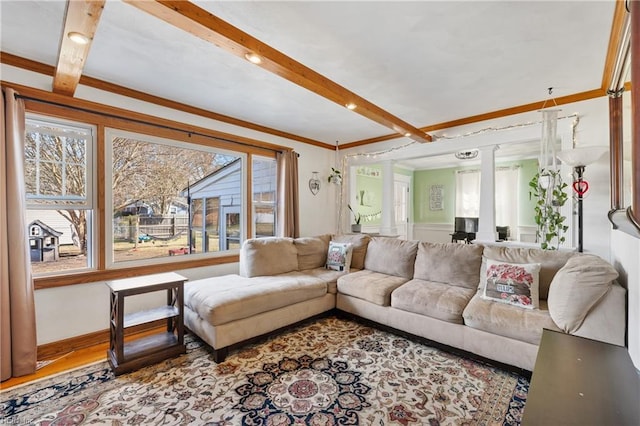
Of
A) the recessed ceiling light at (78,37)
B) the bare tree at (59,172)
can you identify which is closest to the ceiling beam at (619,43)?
the recessed ceiling light at (78,37)

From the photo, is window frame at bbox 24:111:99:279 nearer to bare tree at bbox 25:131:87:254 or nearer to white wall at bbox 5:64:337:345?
bare tree at bbox 25:131:87:254

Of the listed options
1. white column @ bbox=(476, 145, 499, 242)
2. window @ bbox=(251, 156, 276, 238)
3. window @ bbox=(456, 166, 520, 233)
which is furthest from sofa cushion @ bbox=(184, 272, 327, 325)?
window @ bbox=(456, 166, 520, 233)

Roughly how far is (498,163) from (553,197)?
3621 mm

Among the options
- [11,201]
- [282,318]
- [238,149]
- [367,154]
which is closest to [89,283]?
[11,201]

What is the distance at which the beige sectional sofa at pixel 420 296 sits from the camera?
81.2 inches

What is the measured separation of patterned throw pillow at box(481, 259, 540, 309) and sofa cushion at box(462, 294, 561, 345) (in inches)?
2.7

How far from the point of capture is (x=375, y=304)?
3059 millimetres

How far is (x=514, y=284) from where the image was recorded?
2.47m

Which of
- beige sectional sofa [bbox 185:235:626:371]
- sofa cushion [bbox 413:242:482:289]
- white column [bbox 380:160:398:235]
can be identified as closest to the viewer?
beige sectional sofa [bbox 185:235:626:371]

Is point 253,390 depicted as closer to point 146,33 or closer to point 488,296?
point 488,296

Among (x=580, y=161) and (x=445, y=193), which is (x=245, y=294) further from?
(x=445, y=193)

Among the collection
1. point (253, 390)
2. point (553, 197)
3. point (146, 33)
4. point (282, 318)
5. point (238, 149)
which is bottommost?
point (253, 390)

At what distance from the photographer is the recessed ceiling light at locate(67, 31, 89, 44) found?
176cm

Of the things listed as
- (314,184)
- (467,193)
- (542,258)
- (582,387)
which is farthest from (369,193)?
(582,387)
